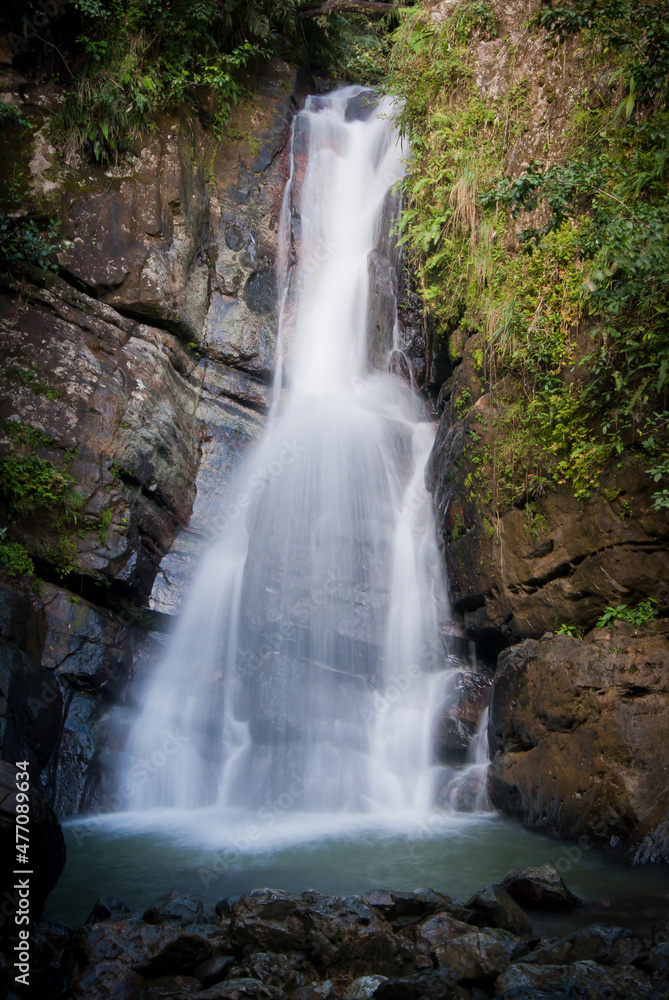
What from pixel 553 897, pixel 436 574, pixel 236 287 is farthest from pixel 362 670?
pixel 236 287

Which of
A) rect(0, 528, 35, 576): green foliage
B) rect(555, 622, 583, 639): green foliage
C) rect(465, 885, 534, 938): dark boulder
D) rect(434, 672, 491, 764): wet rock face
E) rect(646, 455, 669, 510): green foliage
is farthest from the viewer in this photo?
rect(434, 672, 491, 764): wet rock face

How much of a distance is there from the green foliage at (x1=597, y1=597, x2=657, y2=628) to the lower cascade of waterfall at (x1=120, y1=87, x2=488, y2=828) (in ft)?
6.78

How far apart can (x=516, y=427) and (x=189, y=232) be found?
23.5 ft

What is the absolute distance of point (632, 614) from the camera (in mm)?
6414

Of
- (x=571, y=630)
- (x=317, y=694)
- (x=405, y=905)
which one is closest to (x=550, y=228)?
(x=571, y=630)

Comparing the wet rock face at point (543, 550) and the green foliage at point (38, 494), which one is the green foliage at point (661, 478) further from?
the green foliage at point (38, 494)

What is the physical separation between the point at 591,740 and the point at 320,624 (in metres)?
3.91

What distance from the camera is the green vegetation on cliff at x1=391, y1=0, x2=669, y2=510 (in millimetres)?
6238

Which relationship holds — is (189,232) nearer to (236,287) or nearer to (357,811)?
(236,287)

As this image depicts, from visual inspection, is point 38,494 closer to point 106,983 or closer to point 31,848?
point 31,848

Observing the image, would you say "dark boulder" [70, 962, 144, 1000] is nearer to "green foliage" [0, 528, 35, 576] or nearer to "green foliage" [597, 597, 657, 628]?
"green foliage" [0, 528, 35, 576]

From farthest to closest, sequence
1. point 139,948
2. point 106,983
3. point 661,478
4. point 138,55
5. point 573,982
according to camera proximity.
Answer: point 138,55, point 661,478, point 139,948, point 106,983, point 573,982

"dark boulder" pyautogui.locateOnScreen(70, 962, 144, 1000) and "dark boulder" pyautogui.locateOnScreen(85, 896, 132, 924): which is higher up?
"dark boulder" pyautogui.locateOnScreen(85, 896, 132, 924)

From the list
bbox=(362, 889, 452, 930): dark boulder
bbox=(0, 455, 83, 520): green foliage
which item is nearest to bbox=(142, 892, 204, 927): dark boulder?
bbox=(362, 889, 452, 930): dark boulder
